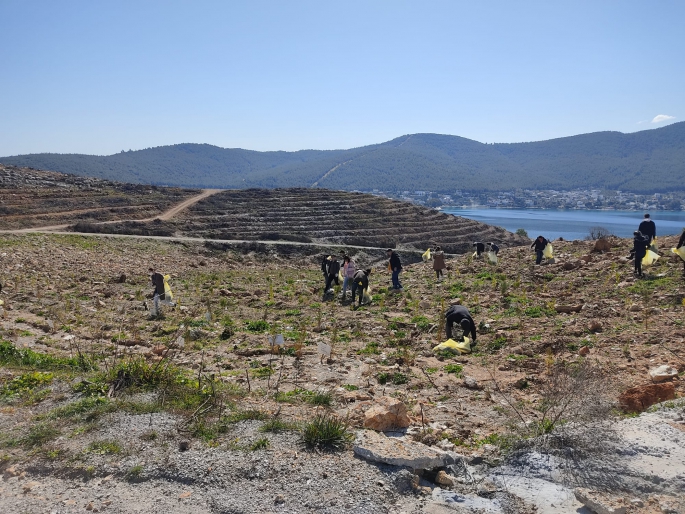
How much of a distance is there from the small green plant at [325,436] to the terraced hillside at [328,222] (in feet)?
123

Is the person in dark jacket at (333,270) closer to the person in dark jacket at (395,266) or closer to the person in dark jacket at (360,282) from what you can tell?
the person in dark jacket at (360,282)

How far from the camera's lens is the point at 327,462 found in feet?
15.9

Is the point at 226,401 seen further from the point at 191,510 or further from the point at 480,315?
the point at 480,315

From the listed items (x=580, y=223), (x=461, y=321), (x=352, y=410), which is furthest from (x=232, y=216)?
(x=580, y=223)

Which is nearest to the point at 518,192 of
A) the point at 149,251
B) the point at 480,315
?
the point at 149,251

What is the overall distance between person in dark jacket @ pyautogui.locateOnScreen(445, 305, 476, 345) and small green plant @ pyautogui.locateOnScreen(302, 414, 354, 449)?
15.0 feet

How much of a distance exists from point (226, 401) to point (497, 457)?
10.5 feet

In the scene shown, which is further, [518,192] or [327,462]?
[518,192]

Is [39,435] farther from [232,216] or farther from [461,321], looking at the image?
[232,216]

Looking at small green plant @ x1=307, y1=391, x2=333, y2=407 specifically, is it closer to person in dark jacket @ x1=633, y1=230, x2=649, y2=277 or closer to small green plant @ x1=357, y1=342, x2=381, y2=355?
small green plant @ x1=357, y1=342, x2=381, y2=355

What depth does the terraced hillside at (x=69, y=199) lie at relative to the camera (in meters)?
37.0

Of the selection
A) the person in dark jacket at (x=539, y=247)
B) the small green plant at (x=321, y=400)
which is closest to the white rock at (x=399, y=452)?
the small green plant at (x=321, y=400)

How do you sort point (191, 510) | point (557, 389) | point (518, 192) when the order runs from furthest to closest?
point (518, 192), point (557, 389), point (191, 510)

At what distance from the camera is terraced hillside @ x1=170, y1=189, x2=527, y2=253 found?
149ft
